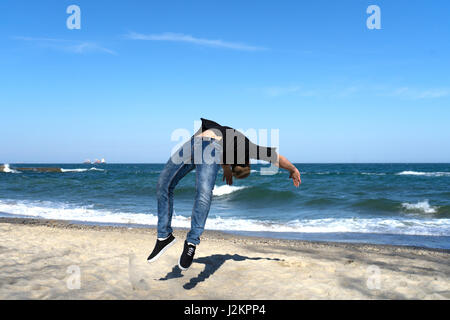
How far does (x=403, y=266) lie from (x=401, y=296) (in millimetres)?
1861

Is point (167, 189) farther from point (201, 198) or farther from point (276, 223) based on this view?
point (276, 223)

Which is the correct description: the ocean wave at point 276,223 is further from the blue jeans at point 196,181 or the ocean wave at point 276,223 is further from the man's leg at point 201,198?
the man's leg at point 201,198

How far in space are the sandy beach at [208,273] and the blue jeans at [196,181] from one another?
0.69 metres

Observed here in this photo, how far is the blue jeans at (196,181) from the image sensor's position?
3367mm

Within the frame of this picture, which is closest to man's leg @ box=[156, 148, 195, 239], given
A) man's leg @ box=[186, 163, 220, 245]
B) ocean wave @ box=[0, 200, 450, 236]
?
man's leg @ box=[186, 163, 220, 245]

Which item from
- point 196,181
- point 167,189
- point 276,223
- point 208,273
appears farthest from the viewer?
point 276,223

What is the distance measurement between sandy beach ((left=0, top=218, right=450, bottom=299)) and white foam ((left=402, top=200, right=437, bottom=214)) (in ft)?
26.6

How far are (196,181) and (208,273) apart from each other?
1474 mm

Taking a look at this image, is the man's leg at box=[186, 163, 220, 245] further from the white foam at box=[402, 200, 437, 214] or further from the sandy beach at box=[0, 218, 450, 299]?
the white foam at box=[402, 200, 437, 214]

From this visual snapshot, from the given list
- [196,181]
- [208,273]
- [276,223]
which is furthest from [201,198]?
[276,223]

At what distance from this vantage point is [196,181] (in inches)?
137
